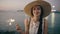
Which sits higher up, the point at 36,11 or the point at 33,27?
the point at 36,11

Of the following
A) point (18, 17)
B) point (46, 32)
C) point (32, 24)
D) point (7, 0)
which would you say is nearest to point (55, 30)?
point (46, 32)

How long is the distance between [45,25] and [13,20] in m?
0.32

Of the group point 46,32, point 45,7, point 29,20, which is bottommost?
point 46,32

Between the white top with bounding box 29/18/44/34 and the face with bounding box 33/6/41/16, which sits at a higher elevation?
the face with bounding box 33/6/41/16

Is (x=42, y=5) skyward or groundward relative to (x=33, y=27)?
skyward

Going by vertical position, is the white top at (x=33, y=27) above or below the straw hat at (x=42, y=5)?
below

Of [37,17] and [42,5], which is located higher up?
[42,5]

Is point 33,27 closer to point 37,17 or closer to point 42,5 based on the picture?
point 37,17

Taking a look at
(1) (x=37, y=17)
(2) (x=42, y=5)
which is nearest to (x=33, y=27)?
(1) (x=37, y=17)

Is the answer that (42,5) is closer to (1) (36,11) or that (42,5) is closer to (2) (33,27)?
(1) (36,11)

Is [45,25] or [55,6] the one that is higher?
[55,6]

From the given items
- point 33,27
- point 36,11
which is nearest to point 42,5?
point 36,11

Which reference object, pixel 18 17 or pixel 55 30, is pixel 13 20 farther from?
pixel 55 30

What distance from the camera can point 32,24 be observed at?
5.70 ft
